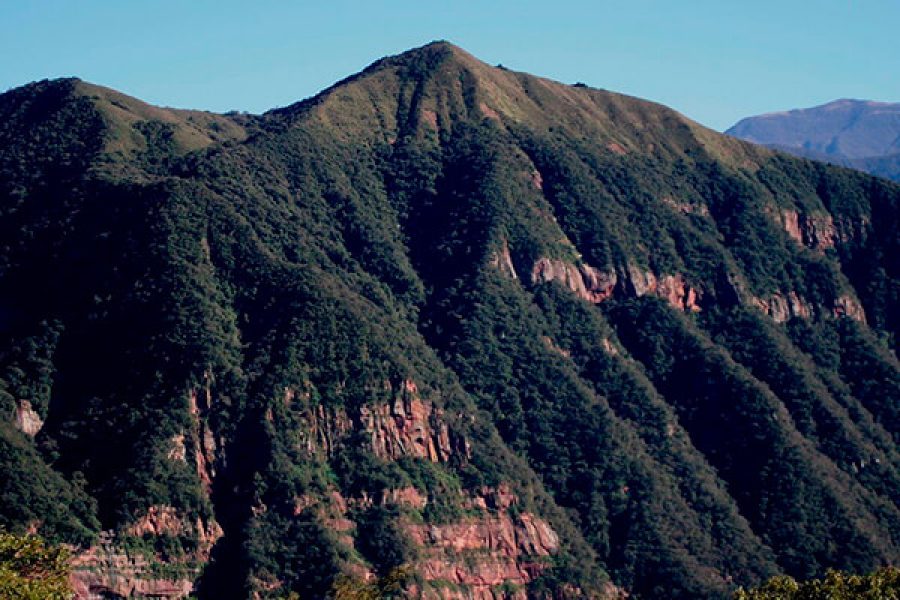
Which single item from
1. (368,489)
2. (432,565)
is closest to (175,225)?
(368,489)

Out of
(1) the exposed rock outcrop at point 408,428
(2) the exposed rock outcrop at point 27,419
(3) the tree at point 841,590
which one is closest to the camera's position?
(3) the tree at point 841,590

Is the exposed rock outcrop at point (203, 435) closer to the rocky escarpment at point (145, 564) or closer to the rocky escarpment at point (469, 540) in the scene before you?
the rocky escarpment at point (145, 564)

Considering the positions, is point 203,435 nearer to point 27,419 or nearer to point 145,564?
point 145,564

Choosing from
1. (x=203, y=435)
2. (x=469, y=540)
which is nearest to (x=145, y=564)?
(x=203, y=435)

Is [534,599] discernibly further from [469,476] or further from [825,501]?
[825,501]

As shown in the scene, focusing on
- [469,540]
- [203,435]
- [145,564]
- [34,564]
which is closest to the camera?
[34,564]

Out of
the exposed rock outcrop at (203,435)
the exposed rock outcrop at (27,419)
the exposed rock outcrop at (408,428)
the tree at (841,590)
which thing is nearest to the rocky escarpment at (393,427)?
the exposed rock outcrop at (408,428)

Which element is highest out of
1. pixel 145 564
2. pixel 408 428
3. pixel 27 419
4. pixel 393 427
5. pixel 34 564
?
pixel 27 419

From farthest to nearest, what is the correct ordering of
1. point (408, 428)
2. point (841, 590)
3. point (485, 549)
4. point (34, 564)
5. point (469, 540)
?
1. point (408, 428)
2. point (485, 549)
3. point (469, 540)
4. point (841, 590)
5. point (34, 564)

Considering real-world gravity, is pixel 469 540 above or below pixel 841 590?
A: below
